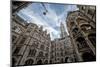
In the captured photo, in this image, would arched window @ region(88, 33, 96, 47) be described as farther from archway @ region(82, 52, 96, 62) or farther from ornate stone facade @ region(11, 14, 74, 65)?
ornate stone facade @ region(11, 14, 74, 65)

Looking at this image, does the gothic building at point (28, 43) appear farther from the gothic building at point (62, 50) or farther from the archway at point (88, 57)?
the archway at point (88, 57)

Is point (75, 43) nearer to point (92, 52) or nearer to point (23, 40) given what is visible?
point (92, 52)

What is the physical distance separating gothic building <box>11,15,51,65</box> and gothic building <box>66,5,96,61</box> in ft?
1.34

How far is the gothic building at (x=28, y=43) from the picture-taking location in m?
2.44

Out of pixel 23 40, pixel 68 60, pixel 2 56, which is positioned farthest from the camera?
pixel 68 60

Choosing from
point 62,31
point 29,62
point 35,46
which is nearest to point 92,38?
point 62,31

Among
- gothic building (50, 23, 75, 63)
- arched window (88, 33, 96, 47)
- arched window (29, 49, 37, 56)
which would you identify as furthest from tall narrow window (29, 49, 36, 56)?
arched window (88, 33, 96, 47)

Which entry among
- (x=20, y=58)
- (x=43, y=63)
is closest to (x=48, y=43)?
(x=43, y=63)

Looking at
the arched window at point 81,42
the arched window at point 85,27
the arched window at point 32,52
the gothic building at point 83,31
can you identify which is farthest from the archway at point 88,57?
the arched window at point 32,52

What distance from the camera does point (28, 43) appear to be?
250 centimetres

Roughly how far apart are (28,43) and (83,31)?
0.87 metres

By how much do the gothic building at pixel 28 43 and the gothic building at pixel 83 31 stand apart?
0.41 meters

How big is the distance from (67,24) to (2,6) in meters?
0.97

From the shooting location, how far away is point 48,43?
259 cm
